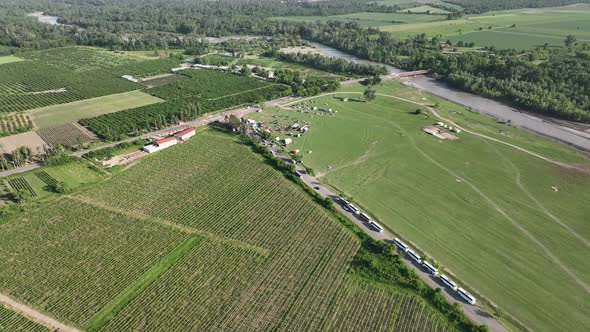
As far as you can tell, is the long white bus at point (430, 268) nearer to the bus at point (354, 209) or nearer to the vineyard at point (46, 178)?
the bus at point (354, 209)

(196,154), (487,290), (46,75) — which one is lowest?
(487,290)

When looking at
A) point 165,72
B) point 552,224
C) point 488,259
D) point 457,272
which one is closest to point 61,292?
point 457,272

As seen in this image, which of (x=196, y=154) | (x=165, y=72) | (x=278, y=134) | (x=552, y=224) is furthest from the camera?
(x=165, y=72)

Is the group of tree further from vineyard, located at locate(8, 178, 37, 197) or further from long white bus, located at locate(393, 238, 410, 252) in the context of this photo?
vineyard, located at locate(8, 178, 37, 197)

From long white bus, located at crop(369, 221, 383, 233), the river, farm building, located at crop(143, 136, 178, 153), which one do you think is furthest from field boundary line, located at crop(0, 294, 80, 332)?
the river

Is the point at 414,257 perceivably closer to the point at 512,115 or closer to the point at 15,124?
the point at 512,115

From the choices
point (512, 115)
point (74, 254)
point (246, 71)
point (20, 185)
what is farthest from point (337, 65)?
point (74, 254)

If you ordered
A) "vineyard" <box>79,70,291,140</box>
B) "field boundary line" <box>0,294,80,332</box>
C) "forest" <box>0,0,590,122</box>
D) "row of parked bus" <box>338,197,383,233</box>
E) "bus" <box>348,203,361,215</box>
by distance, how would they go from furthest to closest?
1. "forest" <box>0,0,590,122</box>
2. "vineyard" <box>79,70,291,140</box>
3. "bus" <box>348,203,361,215</box>
4. "row of parked bus" <box>338,197,383,233</box>
5. "field boundary line" <box>0,294,80,332</box>

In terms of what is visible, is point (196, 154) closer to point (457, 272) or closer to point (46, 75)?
point (457, 272)
